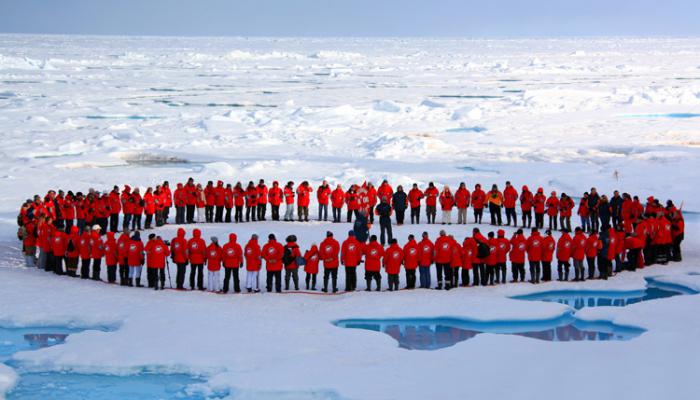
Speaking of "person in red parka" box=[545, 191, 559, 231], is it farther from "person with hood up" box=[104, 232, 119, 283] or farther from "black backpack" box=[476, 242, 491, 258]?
"person with hood up" box=[104, 232, 119, 283]

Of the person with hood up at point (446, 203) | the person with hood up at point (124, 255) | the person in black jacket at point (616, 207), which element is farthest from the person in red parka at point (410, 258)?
the person in black jacket at point (616, 207)

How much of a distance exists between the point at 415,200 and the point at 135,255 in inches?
301

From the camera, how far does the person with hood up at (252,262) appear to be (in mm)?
14609

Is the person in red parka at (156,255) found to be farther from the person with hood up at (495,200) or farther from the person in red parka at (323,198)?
the person with hood up at (495,200)

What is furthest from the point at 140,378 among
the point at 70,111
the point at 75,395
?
the point at 70,111

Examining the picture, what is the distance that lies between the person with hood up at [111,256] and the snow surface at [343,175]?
38cm

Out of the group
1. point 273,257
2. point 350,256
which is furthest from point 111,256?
point 350,256

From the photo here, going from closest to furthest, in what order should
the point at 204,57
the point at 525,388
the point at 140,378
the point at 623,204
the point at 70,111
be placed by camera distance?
the point at 525,388 → the point at 140,378 → the point at 623,204 → the point at 70,111 → the point at 204,57

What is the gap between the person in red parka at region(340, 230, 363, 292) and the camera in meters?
14.7

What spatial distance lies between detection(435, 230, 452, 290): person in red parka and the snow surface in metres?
0.34

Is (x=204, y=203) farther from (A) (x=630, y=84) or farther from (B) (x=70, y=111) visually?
(A) (x=630, y=84)

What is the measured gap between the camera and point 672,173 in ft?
87.7

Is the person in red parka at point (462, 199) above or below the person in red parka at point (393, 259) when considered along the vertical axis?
above

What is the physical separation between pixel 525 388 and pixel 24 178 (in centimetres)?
2047
